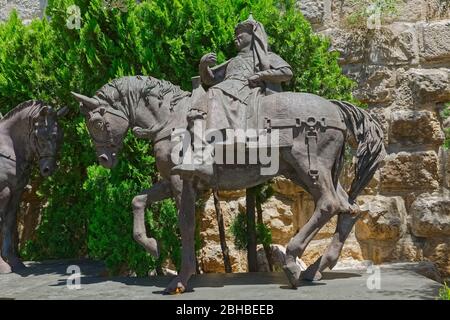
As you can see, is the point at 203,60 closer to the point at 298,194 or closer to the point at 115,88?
the point at 115,88

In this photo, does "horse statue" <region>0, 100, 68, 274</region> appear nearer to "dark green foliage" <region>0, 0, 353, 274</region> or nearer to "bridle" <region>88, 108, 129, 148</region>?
"dark green foliage" <region>0, 0, 353, 274</region>

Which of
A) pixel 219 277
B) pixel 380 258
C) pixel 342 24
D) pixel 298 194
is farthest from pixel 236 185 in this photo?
pixel 342 24

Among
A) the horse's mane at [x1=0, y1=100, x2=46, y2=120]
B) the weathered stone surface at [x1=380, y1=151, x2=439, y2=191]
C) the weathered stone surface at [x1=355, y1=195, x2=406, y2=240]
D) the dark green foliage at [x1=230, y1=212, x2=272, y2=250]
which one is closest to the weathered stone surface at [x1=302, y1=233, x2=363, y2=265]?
the weathered stone surface at [x1=355, y1=195, x2=406, y2=240]

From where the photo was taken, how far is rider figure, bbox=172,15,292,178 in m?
4.31

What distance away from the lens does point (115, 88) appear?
466 centimetres

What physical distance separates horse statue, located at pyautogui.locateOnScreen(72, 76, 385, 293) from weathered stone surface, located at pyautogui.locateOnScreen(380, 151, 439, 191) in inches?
70.9

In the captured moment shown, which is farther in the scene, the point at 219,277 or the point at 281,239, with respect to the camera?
the point at 281,239

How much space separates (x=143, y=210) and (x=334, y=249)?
1.62 m

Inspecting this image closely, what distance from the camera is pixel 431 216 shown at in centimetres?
619

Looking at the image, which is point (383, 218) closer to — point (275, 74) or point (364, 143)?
point (364, 143)

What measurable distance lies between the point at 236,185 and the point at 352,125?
1135 mm

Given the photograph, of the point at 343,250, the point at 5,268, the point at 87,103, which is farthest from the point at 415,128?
Result: the point at 5,268

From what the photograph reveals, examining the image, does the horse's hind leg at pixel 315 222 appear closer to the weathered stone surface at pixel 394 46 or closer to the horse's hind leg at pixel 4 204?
the weathered stone surface at pixel 394 46

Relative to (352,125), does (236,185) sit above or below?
below
